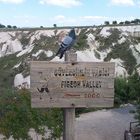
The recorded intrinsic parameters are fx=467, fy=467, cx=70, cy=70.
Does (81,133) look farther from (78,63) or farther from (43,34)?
(43,34)

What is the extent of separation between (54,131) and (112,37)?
44.3 m

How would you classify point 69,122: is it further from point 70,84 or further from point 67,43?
point 67,43

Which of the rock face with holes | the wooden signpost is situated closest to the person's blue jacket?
the wooden signpost

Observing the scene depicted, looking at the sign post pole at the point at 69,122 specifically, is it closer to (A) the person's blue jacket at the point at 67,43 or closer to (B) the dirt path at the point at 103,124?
(A) the person's blue jacket at the point at 67,43

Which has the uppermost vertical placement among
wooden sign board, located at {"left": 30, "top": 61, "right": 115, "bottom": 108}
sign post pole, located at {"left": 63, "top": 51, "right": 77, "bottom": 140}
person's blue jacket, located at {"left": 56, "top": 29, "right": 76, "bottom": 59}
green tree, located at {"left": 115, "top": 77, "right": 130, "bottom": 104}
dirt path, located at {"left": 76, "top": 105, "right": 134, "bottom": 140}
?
person's blue jacket, located at {"left": 56, "top": 29, "right": 76, "bottom": 59}

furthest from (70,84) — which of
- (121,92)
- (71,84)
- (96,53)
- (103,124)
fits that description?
(96,53)

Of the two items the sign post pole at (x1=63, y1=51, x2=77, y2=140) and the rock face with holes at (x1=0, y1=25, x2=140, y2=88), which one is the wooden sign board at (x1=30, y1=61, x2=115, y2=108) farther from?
the rock face with holes at (x1=0, y1=25, x2=140, y2=88)

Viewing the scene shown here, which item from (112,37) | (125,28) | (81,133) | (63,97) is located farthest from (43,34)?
(63,97)

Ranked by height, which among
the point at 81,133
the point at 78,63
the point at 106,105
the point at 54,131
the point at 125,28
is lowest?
the point at 81,133

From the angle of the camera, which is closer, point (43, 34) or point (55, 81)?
point (55, 81)

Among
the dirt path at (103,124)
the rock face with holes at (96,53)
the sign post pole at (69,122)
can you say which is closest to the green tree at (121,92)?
the dirt path at (103,124)

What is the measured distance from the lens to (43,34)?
75.2 meters

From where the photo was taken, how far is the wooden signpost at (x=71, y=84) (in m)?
5.25

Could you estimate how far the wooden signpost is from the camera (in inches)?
207
